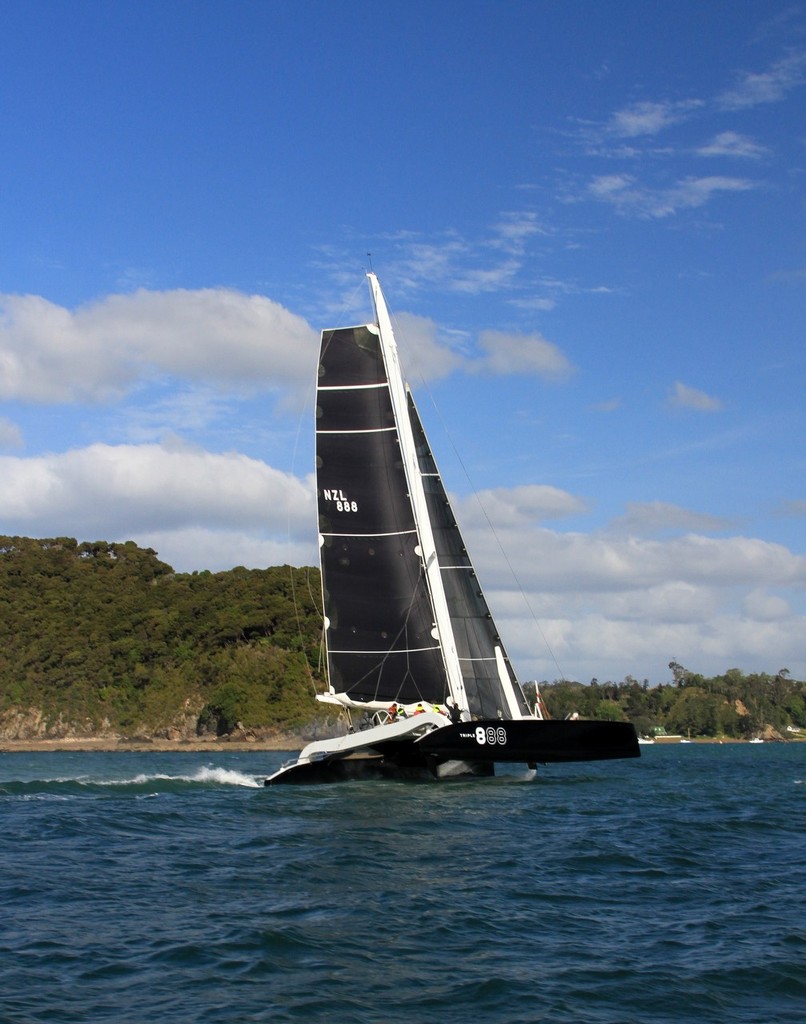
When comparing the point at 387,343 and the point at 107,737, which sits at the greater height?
the point at 387,343

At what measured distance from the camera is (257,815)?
855 inches

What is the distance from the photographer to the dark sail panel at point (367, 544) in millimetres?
28609

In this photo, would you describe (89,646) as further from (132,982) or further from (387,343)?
(132,982)

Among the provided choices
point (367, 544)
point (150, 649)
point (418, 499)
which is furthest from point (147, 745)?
point (418, 499)

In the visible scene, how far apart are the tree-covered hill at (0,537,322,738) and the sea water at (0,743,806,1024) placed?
80249 millimetres

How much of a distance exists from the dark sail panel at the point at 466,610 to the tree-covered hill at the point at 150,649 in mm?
71190

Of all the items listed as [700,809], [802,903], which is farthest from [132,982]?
[700,809]

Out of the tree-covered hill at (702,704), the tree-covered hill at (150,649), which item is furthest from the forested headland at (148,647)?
the tree-covered hill at (702,704)

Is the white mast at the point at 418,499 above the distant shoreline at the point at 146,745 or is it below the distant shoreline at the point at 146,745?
above

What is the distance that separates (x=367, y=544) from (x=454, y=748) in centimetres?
582

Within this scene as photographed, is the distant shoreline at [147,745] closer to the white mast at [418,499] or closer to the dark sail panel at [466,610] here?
the dark sail panel at [466,610]

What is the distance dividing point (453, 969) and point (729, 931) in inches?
127

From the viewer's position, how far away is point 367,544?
29.0 m

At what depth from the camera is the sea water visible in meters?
9.16
